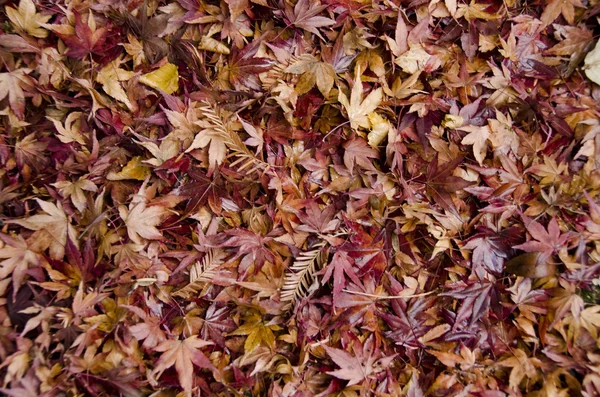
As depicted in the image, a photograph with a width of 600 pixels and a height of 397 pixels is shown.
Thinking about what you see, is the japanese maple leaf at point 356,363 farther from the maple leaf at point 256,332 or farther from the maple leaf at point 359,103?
the maple leaf at point 359,103

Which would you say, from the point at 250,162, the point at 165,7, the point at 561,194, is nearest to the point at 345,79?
the point at 250,162

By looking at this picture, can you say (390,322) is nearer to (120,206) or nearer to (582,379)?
(582,379)

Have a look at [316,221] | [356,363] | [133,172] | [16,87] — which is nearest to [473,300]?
[356,363]

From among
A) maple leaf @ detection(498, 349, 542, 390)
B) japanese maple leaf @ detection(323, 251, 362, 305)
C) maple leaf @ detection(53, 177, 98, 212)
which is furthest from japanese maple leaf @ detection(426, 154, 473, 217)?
maple leaf @ detection(53, 177, 98, 212)

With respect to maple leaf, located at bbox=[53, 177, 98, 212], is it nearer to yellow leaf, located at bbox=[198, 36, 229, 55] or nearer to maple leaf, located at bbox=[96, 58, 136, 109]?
maple leaf, located at bbox=[96, 58, 136, 109]

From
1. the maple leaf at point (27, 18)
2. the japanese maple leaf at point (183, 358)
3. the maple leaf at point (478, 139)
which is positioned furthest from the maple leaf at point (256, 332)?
the maple leaf at point (27, 18)

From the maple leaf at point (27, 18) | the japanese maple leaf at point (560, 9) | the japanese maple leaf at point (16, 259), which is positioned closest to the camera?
the japanese maple leaf at point (16, 259)

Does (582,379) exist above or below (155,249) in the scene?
below

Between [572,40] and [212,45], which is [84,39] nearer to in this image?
[212,45]
